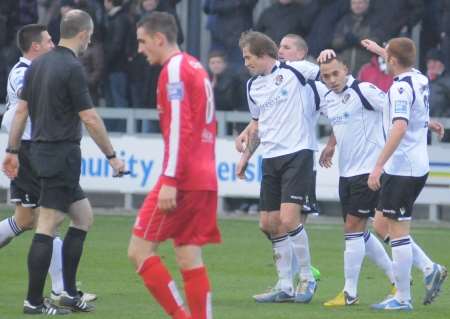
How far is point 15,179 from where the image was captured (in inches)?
425

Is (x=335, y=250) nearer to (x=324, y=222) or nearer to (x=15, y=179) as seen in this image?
(x=324, y=222)

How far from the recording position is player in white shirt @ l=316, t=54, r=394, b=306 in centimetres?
1113

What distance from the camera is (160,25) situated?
28.6 feet

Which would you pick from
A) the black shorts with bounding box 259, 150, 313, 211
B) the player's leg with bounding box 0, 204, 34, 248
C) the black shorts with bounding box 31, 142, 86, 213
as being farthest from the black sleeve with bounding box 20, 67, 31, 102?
the black shorts with bounding box 259, 150, 313, 211

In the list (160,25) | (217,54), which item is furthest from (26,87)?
(217,54)

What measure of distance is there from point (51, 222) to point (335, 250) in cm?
538

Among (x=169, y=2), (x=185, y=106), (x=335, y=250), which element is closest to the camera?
(x=185, y=106)

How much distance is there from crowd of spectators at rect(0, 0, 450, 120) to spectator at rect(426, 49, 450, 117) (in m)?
0.01

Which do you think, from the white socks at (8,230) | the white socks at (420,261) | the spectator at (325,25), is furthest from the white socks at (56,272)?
the spectator at (325,25)

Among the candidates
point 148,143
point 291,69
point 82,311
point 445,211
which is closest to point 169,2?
point 148,143

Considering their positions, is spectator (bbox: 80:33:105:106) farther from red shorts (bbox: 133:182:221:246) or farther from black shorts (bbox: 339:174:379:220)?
red shorts (bbox: 133:182:221:246)

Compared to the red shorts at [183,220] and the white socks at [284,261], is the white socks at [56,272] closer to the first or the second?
the white socks at [284,261]

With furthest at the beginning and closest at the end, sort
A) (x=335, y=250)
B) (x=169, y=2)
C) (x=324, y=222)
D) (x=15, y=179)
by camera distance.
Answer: (x=169, y=2) < (x=324, y=222) < (x=335, y=250) < (x=15, y=179)

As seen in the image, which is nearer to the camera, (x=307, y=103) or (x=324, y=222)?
(x=307, y=103)
